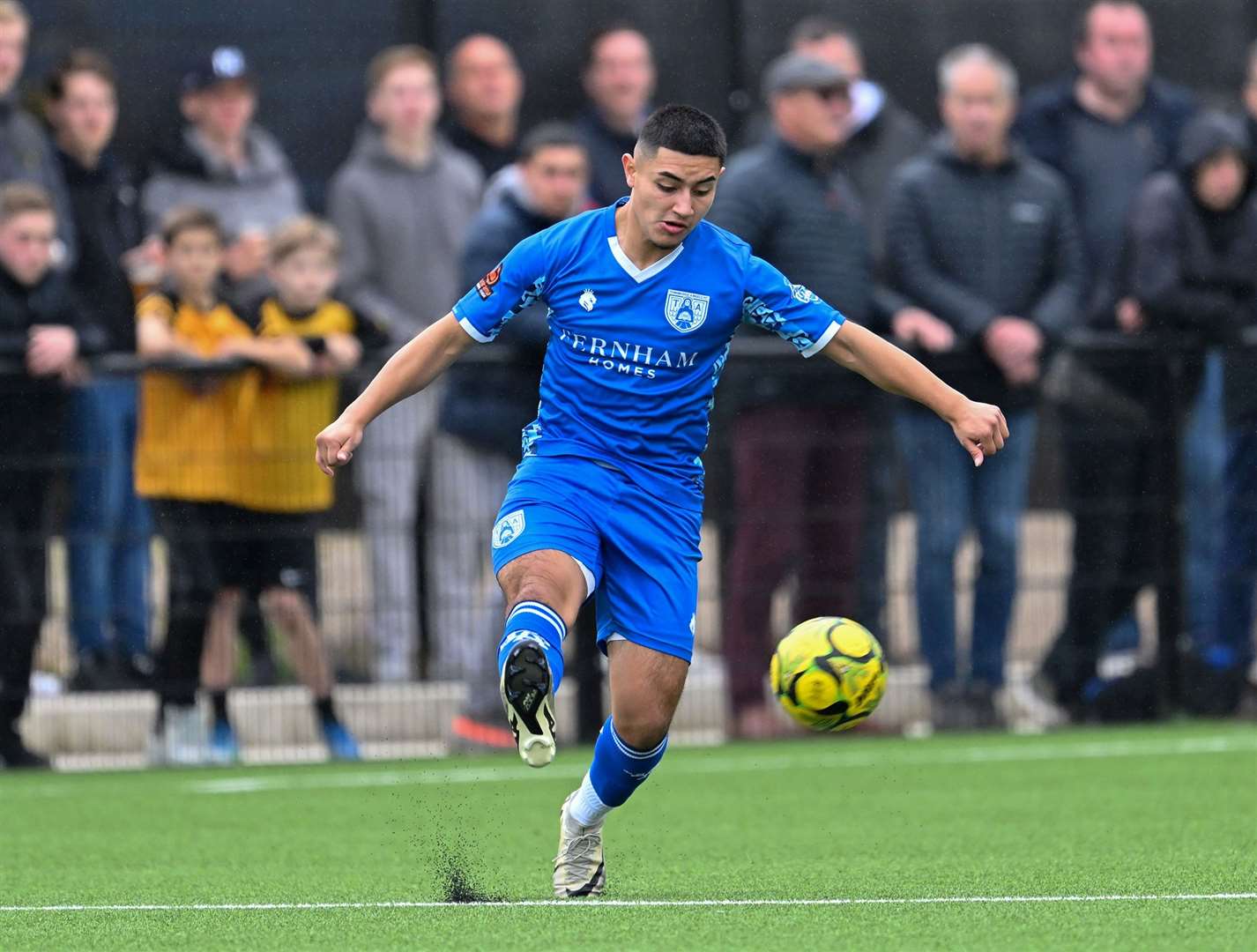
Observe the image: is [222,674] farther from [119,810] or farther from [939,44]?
[939,44]

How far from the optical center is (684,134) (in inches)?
266

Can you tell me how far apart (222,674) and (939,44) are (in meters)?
6.68

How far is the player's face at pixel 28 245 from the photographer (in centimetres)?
1135

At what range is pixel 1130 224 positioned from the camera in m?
12.7

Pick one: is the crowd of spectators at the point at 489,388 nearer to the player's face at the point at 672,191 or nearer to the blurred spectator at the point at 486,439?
the blurred spectator at the point at 486,439

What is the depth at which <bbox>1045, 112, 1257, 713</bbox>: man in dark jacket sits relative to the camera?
1242cm

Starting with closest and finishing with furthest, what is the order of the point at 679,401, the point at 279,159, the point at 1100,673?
the point at 679,401 → the point at 1100,673 → the point at 279,159

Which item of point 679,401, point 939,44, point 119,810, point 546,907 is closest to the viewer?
point 546,907

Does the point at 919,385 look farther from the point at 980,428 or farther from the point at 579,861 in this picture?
the point at 579,861

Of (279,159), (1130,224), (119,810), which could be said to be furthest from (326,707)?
(1130,224)

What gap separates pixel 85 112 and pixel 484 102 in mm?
2315

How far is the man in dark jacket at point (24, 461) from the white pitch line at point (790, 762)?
1.21 meters

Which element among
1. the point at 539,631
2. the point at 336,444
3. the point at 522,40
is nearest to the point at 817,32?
the point at 522,40

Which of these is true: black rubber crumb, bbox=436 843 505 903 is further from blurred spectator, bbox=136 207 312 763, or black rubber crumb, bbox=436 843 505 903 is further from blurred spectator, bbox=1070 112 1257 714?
blurred spectator, bbox=1070 112 1257 714
